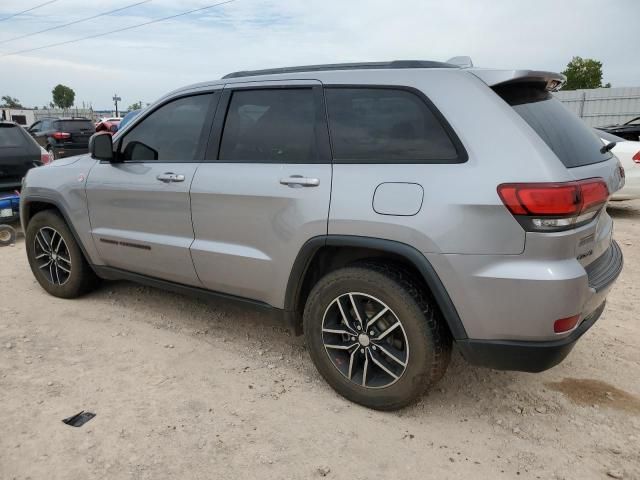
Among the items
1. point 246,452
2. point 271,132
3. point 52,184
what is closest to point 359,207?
point 271,132

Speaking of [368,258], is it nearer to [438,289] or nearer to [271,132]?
[438,289]

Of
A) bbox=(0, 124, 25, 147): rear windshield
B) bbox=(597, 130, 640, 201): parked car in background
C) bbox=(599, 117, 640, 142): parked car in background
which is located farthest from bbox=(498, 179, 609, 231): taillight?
bbox=(599, 117, 640, 142): parked car in background

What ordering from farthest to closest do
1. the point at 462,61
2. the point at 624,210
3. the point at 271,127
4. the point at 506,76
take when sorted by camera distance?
1. the point at 624,210
2. the point at 271,127
3. the point at 462,61
4. the point at 506,76

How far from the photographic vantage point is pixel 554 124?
2609 millimetres

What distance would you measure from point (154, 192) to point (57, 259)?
1.59 m

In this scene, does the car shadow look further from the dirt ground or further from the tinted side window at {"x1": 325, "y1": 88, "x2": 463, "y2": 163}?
the tinted side window at {"x1": 325, "y1": 88, "x2": 463, "y2": 163}

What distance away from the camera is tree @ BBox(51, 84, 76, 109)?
3848 inches

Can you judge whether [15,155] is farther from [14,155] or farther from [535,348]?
[535,348]

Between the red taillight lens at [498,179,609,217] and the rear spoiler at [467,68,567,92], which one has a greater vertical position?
the rear spoiler at [467,68,567,92]

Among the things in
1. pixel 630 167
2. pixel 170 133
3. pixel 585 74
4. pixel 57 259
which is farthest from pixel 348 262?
pixel 585 74

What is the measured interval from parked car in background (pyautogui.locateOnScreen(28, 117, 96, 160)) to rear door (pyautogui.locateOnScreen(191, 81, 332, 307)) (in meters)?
15.2

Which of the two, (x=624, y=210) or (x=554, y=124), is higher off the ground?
(x=554, y=124)

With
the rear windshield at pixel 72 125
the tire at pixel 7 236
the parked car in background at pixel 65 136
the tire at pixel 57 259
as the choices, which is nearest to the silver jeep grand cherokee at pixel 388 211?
the tire at pixel 57 259

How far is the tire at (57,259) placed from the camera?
440cm
